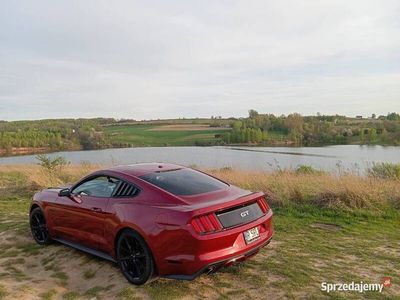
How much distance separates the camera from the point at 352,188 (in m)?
8.72

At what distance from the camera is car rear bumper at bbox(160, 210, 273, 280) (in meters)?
3.90

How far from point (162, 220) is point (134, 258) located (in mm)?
722

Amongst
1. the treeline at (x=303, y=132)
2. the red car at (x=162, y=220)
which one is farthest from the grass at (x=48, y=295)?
the treeline at (x=303, y=132)

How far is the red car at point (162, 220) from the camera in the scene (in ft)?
13.1

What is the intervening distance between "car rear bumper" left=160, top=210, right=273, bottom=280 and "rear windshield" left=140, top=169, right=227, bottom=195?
76cm

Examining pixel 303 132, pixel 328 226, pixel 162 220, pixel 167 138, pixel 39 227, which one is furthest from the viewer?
pixel 167 138

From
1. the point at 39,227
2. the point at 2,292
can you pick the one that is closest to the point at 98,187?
the point at 2,292

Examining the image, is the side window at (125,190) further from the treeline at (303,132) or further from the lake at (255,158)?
Result: the treeline at (303,132)

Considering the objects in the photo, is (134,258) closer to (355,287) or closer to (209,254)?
(209,254)

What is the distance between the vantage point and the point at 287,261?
513cm

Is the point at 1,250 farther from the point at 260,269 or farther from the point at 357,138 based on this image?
the point at 357,138

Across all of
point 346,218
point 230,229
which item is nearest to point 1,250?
point 230,229

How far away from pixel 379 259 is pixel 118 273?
3555mm

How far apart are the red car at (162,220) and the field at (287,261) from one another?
0.95 ft
